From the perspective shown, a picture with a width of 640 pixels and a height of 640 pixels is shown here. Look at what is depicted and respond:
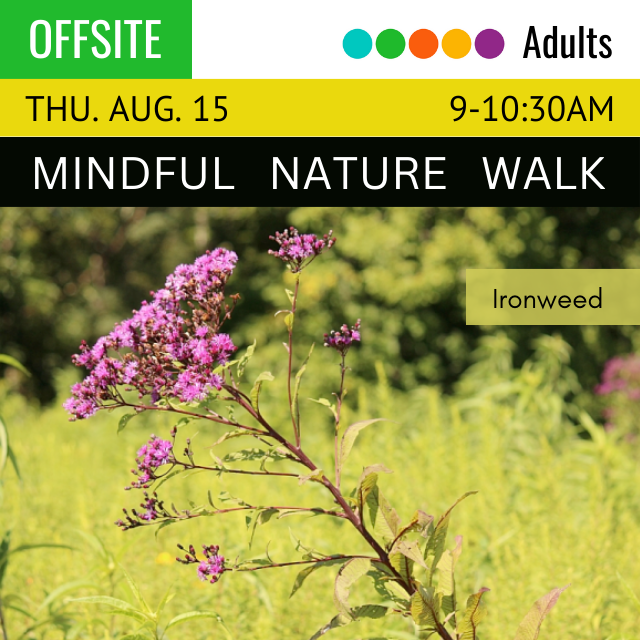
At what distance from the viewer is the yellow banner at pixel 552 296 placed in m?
3.88

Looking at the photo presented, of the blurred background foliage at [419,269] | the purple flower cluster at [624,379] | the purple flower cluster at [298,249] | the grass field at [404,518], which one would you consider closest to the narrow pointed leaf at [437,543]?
the grass field at [404,518]

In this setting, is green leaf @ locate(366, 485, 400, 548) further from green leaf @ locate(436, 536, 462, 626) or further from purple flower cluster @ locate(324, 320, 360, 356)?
purple flower cluster @ locate(324, 320, 360, 356)

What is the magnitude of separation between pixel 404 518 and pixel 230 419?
1598 millimetres

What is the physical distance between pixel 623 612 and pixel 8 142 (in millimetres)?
3550

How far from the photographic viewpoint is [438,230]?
8422 millimetres

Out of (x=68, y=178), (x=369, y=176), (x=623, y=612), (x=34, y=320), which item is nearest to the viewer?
(x=623, y=612)

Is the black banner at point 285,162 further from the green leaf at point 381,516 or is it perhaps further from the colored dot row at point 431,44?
the green leaf at point 381,516

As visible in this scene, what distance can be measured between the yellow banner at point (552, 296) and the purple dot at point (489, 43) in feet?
3.45

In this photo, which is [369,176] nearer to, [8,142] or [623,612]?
[8,142]

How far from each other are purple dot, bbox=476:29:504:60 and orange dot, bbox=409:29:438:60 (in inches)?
8.2

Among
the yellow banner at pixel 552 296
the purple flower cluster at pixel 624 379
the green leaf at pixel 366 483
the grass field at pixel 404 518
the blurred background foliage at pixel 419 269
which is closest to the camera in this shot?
the green leaf at pixel 366 483

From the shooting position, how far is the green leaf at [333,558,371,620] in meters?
1.13

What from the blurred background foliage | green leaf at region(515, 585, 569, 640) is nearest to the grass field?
green leaf at region(515, 585, 569, 640)

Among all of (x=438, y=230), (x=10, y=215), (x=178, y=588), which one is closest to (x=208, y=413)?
(x=178, y=588)
